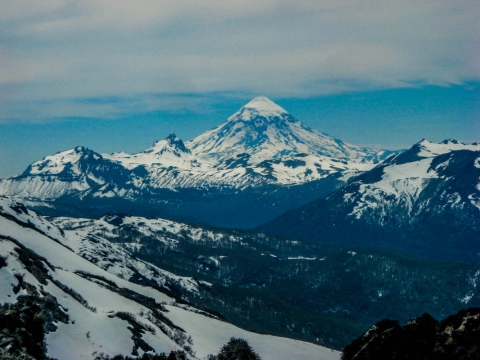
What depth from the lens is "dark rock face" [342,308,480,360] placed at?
34.7m

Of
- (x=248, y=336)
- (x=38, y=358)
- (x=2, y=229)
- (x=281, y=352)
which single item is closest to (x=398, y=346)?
(x=38, y=358)

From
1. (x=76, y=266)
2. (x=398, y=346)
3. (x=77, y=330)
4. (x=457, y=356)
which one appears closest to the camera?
(x=457, y=356)

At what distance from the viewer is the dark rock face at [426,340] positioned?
34.7 meters

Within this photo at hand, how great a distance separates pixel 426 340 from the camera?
37.1m

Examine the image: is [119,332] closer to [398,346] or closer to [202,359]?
[202,359]

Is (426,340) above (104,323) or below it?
above

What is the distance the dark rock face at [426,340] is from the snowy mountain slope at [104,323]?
4634 cm

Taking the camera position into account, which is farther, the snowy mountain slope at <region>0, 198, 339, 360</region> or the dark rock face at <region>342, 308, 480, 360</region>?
the snowy mountain slope at <region>0, 198, 339, 360</region>

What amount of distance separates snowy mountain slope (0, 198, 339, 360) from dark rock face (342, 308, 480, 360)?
46341 mm

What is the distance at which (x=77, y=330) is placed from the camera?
281ft

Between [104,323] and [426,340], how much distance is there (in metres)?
66.7

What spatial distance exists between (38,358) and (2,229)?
134848 millimetres

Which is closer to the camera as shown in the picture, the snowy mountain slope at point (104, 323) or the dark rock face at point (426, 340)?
the dark rock face at point (426, 340)

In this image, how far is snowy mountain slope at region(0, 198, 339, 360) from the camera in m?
83.1
